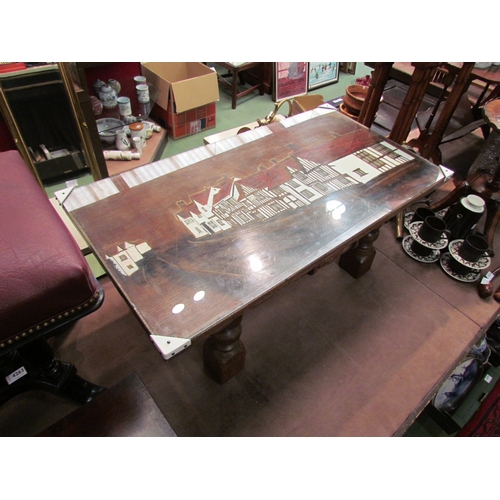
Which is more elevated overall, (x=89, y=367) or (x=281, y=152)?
(x=281, y=152)

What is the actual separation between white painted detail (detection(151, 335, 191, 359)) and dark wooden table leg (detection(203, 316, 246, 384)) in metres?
0.31

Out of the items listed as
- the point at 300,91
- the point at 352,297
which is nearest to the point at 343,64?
the point at 300,91

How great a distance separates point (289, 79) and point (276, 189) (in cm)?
301

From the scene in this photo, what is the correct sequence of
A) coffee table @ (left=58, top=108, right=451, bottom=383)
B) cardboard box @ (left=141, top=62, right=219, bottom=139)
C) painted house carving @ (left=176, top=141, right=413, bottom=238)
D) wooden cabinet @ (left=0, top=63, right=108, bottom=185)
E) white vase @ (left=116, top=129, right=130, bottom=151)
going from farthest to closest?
cardboard box @ (left=141, top=62, right=219, bottom=139)
white vase @ (left=116, top=129, right=130, bottom=151)
wooden cabinet @ (left=0, top=63, right=108, bottom=185)
painted house carving @ (left=176, top=141, right=413, bottom=238)
coffee table @ (left=58, top=108, right=451, bottom=383)

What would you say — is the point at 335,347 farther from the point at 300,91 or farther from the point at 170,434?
the point at 300,91

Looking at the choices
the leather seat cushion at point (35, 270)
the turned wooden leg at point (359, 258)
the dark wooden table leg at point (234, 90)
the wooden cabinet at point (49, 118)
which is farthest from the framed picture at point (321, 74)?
the leather seat cushion at point (35, 270)

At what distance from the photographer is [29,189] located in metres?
1.22

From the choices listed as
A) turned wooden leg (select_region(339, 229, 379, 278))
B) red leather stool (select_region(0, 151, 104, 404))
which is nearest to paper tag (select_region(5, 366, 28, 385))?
red leather stool (select_region(0, 151, 104, 404))

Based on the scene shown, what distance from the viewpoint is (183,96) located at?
9.98 ft

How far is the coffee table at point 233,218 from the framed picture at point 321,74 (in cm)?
267

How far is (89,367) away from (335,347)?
1122mm

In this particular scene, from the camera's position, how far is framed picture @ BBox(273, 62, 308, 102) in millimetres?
3916

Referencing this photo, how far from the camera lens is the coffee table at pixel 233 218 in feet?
3.73

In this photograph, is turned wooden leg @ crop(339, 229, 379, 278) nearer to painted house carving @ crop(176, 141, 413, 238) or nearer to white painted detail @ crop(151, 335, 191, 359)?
painted house carving @ crop(176, 141, 413, 238)
